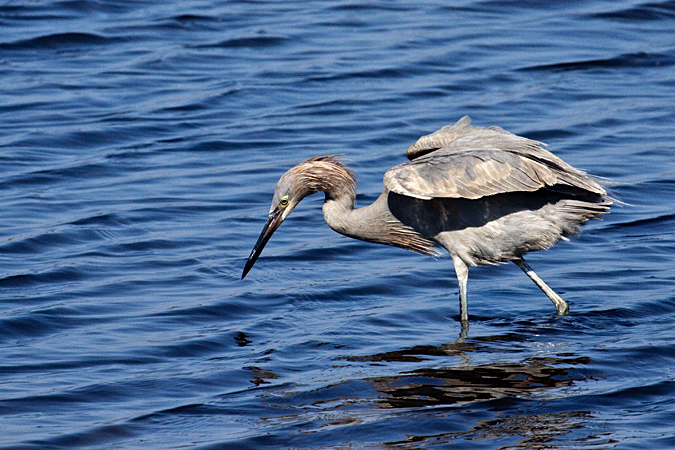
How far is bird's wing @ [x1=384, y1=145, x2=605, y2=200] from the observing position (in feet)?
22.5

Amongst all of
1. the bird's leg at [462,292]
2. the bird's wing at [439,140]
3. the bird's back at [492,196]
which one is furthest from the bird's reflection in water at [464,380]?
the bird's wing at [439,140]

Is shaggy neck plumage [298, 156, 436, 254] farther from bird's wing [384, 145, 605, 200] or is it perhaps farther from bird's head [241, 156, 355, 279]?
bird's wing [384, 145, 605, 200]

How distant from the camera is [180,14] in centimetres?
1659

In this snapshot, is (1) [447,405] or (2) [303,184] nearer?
(1) [447,405]

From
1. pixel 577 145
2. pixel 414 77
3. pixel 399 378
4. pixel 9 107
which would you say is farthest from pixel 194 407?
pixel 414 77

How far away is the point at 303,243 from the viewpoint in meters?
9.28

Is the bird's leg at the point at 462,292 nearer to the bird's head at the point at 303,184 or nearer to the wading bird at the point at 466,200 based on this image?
the wading bird at the point at 466,200

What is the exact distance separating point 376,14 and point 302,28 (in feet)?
4.66

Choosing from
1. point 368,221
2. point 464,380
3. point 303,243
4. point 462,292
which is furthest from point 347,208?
point 464,380

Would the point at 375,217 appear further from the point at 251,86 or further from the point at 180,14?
the point at 180,14

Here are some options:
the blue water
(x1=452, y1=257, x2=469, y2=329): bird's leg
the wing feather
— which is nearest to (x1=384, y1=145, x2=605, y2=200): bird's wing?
the wing feather

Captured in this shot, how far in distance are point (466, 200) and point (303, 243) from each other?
2357 millimetres

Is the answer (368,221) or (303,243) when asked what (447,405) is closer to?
(368,221)

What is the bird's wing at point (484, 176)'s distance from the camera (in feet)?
22.5
